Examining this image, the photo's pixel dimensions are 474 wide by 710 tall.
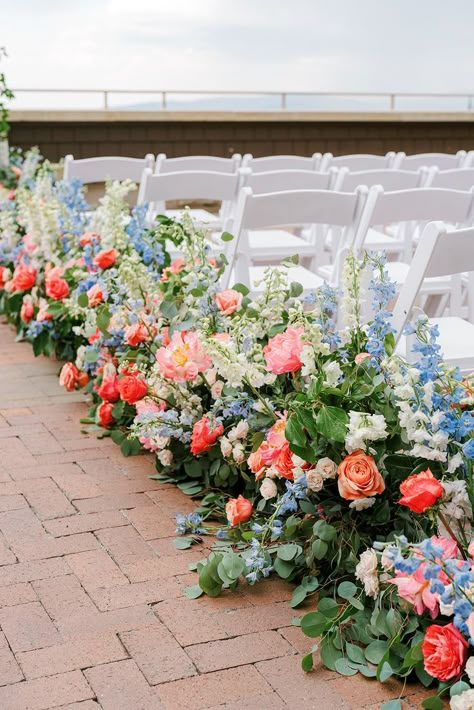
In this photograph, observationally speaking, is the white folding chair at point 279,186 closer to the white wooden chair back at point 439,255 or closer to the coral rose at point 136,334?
the coral rose at point 136,334

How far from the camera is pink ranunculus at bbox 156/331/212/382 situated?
257cm

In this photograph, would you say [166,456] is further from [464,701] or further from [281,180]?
[281,180]

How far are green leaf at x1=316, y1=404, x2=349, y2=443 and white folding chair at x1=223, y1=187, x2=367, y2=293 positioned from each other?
1329mm

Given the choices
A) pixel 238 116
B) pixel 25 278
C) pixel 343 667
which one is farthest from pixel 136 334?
pixel 238 116

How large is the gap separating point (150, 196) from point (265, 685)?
3011 mm

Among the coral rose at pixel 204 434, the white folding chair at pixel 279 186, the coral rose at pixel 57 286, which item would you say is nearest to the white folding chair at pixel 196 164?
the white folding chair at pixel 279 186

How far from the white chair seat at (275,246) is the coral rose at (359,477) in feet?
8.96

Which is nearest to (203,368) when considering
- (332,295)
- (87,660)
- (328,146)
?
(332,295)

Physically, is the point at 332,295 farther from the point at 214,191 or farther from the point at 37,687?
the point at 214,191

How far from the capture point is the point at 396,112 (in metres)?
12.3

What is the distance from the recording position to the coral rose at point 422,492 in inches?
75.2

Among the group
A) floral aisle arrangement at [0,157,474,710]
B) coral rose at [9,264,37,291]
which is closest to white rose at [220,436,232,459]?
floral aisle arrangement at [0,157,474,710]

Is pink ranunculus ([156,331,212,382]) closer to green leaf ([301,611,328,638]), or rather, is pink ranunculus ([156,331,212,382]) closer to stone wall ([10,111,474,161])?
green leaf ([301,611,328,638])

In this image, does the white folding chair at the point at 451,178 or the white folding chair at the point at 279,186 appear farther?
the white folding chair at the point at 451,178
